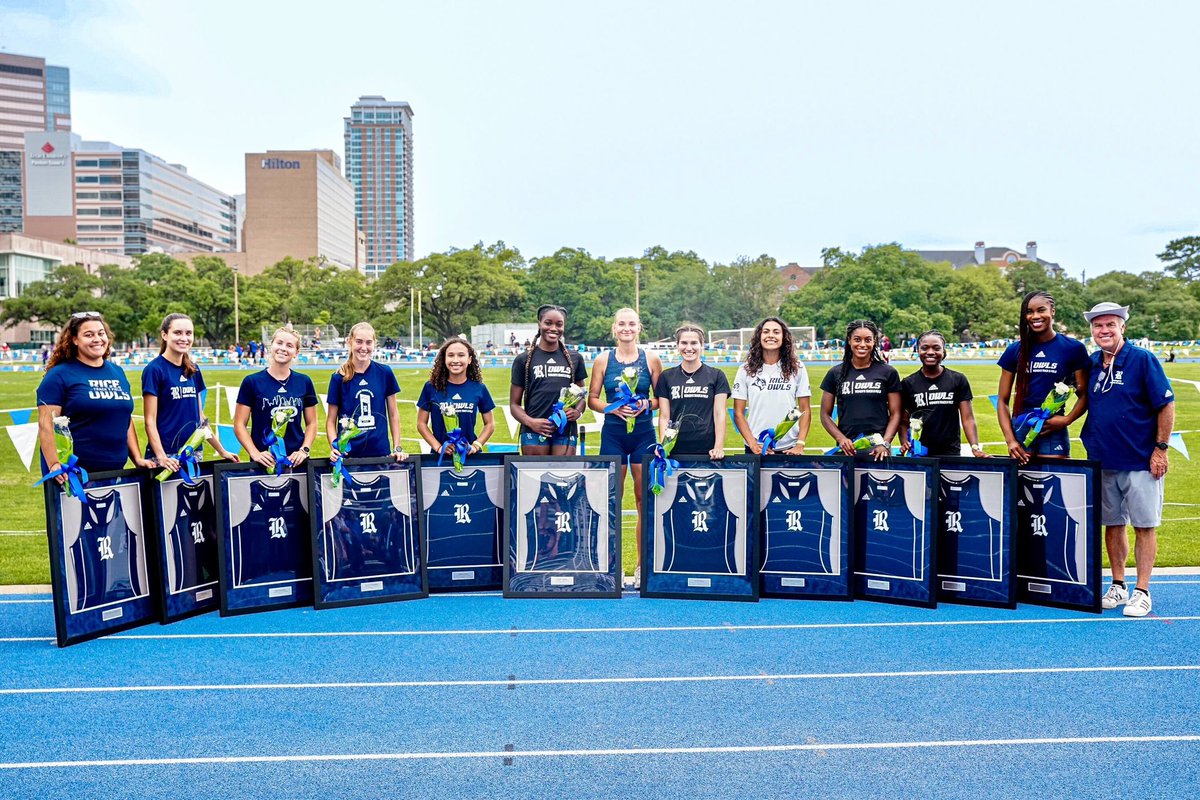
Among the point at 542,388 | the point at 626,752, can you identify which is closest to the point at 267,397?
the point at 542,388

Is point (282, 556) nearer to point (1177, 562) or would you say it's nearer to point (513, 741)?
point (513, 741)

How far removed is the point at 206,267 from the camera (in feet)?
253

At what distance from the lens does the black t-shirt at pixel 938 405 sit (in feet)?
22.5

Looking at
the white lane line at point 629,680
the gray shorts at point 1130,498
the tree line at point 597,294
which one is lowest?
the white lane line at point 629,680

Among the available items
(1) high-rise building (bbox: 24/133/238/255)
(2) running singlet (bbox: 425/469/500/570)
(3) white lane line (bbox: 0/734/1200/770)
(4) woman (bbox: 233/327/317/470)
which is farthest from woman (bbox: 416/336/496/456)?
(1) high-rise building (bbox: 24/133/238/255)

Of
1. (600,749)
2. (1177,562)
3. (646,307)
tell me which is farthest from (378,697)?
(646,307)

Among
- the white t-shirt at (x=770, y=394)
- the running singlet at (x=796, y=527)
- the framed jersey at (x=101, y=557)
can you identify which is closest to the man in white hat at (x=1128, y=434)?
the running singlet at (x=796, y=527)

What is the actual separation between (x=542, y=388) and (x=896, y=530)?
9.14 ft

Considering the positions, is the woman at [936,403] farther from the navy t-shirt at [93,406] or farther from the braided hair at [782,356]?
the navy t-shirt at [93,406]

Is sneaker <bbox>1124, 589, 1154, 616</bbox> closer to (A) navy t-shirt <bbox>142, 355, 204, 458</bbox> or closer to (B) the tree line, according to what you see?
(A) navy t-shirt <bbox>142, 355, 204, 458</bbox>

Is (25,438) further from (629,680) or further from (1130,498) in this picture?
(1130,498)

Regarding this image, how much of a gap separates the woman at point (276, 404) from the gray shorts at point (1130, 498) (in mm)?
5485

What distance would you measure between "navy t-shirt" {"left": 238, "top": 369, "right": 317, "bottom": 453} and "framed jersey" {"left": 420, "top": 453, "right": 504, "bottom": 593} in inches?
39.9

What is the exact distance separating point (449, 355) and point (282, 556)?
1.86 metres
